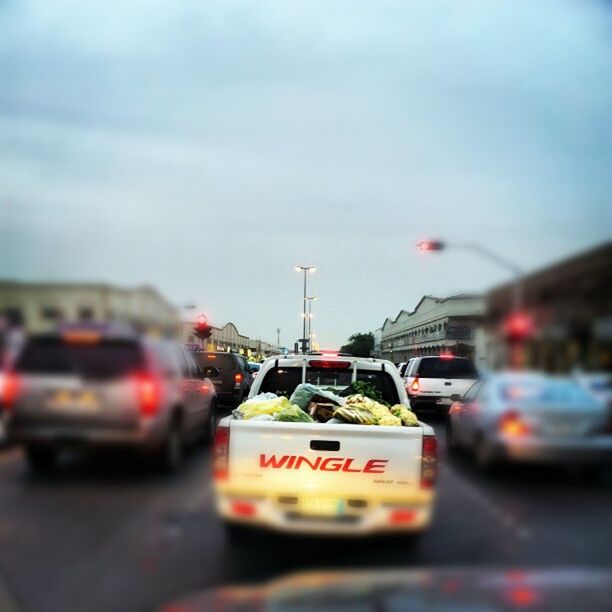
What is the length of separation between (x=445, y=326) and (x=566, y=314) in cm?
108

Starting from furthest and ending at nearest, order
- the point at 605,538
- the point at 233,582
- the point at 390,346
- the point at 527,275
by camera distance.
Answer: the point at 390,346 → the point at 527,275 → the point at 605,538 → the point at 233,582

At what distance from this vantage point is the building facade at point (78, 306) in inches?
144

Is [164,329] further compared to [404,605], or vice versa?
[164,329]

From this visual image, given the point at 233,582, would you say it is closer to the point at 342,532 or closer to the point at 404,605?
the point at 342,532

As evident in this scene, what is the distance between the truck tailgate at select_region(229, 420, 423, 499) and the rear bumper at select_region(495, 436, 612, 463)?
6.45 feet

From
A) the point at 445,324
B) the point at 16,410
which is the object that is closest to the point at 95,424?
the point at 16,410

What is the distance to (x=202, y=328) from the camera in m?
5.94

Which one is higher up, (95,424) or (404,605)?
(95,424)

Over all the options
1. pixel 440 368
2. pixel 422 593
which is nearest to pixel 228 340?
pixel 422 593

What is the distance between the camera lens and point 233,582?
471 cm

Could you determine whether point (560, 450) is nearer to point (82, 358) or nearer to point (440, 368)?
point (82, 358)

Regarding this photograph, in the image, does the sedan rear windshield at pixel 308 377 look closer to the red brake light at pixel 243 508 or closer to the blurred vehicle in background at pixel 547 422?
the blurred vehicle in background at pixel 547 422

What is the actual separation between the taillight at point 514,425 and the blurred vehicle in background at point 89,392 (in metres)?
3.18

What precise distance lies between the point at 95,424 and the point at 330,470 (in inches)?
69.0
